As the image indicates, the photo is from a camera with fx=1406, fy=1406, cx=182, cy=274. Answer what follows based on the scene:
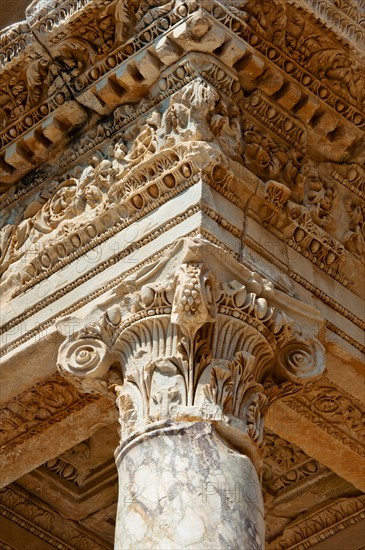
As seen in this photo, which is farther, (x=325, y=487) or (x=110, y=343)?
(x=325, y=487)

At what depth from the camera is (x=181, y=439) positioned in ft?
22.1

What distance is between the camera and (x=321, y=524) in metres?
10.2

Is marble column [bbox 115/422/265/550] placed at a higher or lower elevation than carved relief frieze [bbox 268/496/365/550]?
lower

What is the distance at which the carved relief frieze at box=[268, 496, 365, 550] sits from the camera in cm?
998

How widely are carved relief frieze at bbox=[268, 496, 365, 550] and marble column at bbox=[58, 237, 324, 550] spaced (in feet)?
8.95

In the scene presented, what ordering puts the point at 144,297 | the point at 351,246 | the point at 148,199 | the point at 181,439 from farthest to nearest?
the point at 351,246
the point at 148,199
the point at 144,297
the point at 181,439

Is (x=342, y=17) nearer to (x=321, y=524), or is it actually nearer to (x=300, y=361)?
(x=300, y=361)

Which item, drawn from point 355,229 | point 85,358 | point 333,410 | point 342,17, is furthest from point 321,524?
point 342,17

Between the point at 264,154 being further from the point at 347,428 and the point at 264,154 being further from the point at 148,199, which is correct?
the point at 347,428

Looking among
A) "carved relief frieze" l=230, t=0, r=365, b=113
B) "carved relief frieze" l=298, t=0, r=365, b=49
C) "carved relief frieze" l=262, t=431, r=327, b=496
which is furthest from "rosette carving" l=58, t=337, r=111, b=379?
"carved relief frieze" l=262, t=431, r=327, b=496

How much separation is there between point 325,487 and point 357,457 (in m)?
1.38

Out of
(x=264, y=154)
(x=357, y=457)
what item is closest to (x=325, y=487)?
(x=357, y=457)

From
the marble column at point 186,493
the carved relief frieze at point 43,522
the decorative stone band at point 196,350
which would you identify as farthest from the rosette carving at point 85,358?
the carved relief frieze at point 43,522

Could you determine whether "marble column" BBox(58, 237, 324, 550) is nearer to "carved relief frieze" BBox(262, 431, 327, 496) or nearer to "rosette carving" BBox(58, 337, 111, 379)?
"rosette carving" BBox(58, 337, 111, 379)
